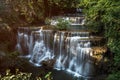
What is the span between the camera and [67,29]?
15055 millimetres

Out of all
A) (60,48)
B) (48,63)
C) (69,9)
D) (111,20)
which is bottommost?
(48,63)

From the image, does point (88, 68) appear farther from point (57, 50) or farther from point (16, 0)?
point (16, 0)

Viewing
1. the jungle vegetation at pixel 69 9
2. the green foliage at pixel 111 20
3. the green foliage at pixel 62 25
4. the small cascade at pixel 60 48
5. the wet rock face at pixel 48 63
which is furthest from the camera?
the green foliage at pixel 62 25

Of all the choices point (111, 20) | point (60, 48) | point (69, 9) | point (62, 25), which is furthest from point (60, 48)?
point (69, 9)

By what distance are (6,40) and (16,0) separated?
3.55 metres

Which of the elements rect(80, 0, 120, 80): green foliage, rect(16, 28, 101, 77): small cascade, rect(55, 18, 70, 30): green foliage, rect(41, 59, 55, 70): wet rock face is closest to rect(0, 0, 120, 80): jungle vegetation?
rect(80, 0, 120, 80): green foliage

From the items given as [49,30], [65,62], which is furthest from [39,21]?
[65,62]

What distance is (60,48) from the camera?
46.2 feet

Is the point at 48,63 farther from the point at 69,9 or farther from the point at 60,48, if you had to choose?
the point at 69,9

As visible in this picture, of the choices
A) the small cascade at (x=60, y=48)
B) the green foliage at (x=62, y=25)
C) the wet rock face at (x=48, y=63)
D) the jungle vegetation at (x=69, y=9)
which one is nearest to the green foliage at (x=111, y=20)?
the jungle vegetation at (x=69, y=9)

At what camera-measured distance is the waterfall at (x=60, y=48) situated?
12902 mm

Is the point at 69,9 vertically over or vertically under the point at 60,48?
over

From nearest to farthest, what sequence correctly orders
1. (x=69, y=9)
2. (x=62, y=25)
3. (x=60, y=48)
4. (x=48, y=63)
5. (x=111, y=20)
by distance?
(x=111, y=20)
(x=48, y=63)
(x=60, y=48)
(x=62, y=25)
(x=69, y=9)

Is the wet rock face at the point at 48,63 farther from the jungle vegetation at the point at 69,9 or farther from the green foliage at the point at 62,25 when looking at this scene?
the jungle vegetation at the point at 69,9
